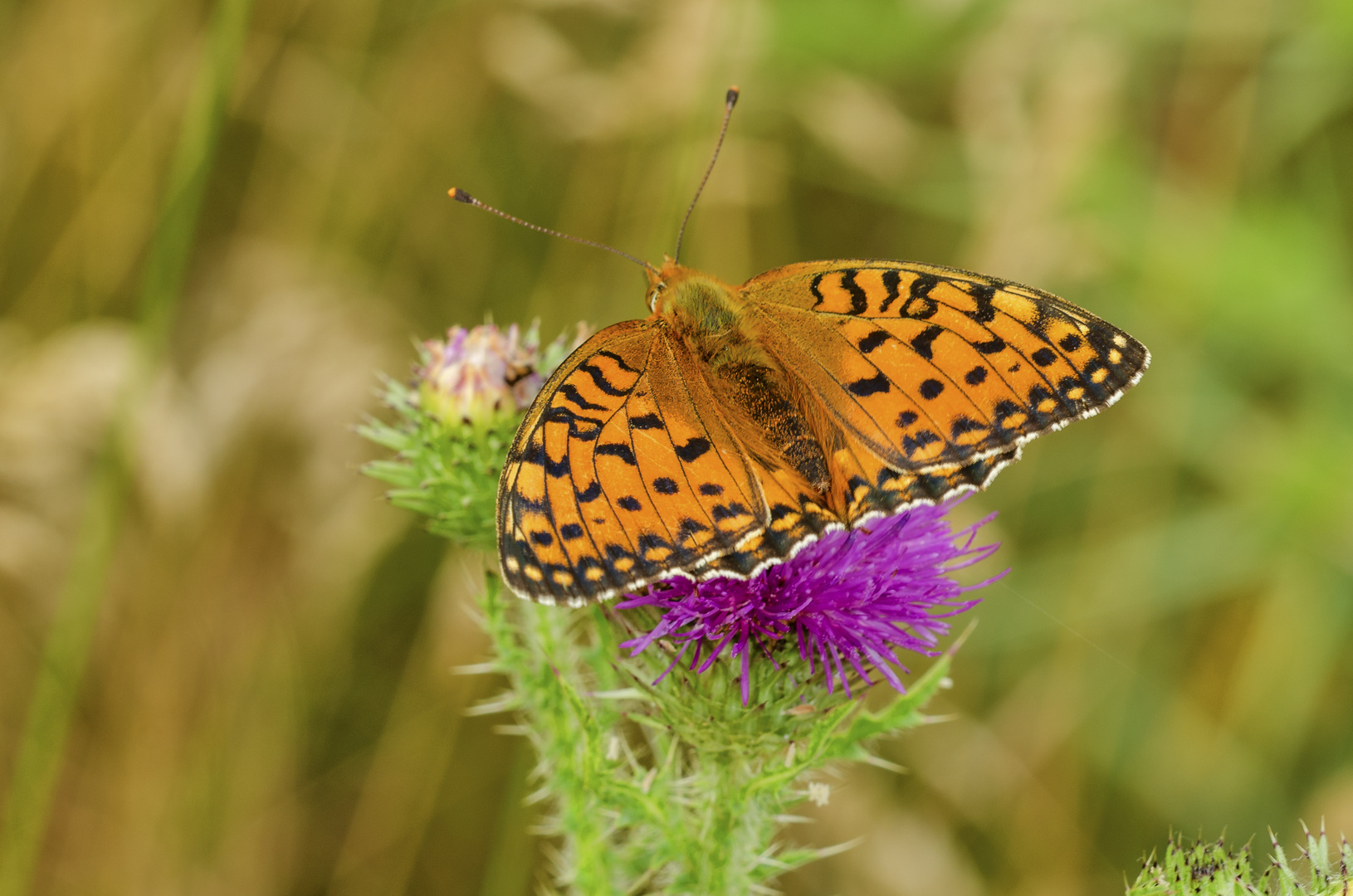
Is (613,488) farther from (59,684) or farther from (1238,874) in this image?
(59,684)

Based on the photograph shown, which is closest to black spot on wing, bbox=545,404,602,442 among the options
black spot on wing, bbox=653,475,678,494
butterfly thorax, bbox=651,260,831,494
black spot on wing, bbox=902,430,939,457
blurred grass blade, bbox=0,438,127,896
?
black spot on wing, bbox=653,475,678,494


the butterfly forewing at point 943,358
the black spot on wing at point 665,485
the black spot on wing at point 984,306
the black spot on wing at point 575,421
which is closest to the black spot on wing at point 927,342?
the butterfly forewing at point 943,358

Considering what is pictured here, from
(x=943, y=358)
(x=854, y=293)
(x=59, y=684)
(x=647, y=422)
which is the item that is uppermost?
(x=854, y=293)

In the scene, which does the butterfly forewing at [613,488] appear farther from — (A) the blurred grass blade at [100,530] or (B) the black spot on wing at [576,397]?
(A) the blurred grass blade at [100,530]

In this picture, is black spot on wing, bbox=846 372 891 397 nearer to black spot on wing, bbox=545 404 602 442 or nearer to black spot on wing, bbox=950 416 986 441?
black spot on wing, bbox=950 416 986 441

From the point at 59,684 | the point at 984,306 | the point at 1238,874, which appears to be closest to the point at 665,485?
the point at 984,306
